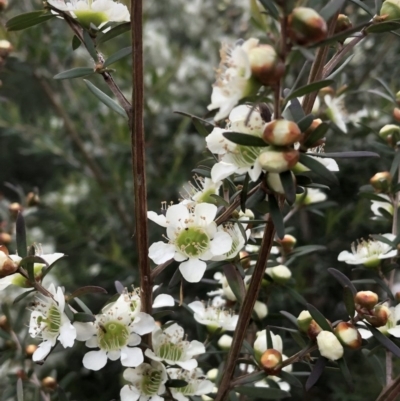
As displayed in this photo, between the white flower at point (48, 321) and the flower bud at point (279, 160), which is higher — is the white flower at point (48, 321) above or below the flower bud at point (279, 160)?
below

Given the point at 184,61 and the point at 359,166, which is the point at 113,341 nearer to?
the point at 359,166

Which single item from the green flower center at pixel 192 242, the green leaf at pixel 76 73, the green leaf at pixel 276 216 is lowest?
the green flower center at pixel 192 242

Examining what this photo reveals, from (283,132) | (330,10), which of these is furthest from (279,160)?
(330,10)

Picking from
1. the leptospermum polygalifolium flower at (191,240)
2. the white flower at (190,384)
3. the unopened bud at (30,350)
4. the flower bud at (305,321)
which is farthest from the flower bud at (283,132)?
the unopened bud at (30,350)

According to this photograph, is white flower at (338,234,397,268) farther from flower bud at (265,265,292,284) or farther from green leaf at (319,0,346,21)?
green leaf at (319,0,346,21)

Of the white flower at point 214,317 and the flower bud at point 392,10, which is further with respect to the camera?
the white flower at point 214,317

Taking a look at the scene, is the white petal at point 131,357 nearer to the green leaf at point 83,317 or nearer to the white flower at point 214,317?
the green leaf at point 83,317

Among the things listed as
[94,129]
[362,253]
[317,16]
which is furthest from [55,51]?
[317,16]

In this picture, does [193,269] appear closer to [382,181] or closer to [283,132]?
[283,132]

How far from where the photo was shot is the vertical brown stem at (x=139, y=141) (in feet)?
1.64

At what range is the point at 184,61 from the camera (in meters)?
1.93

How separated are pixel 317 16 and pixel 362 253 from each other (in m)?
0.45

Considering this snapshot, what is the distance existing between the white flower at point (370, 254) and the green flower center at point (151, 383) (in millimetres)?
301

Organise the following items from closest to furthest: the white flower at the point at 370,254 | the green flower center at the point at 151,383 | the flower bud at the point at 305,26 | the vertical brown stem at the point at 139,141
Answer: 1. the flower bud at the point at 305,26
2. the vertical brown stem at the point at 139,141
3. the green flower center at the point at 151,383
4. the white flower at the point at 370,254
